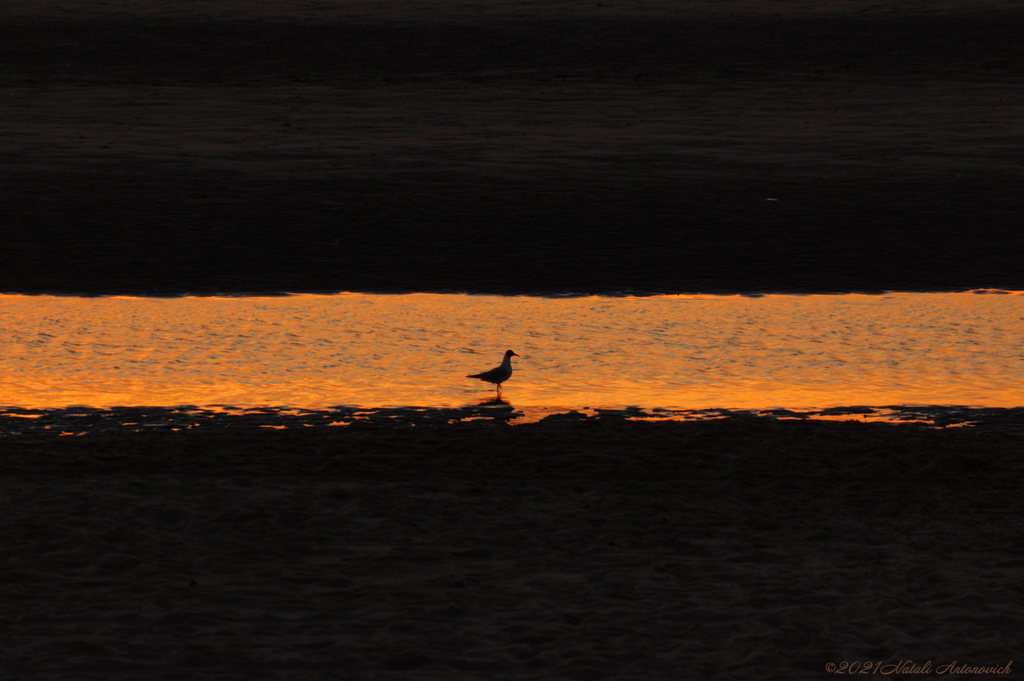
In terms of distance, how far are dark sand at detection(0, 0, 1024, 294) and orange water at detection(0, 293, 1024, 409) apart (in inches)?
55.5

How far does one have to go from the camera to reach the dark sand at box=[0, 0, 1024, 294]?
66.4 feet

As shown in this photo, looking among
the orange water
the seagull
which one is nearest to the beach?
the orange water

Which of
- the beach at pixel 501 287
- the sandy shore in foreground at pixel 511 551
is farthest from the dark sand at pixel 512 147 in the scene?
the sandy shore in foreground at pixel 511 551

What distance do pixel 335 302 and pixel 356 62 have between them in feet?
61.8

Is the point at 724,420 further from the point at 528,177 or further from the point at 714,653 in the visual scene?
the point at 528,177

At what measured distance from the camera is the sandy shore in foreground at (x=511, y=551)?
687 cm

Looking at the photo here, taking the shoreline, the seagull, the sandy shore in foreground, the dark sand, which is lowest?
the sandy shore in foreground

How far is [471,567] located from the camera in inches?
318

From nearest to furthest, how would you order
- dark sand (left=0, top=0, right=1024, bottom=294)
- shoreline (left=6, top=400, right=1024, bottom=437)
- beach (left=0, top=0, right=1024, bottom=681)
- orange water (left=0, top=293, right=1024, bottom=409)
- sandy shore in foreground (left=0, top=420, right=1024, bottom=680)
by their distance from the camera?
sandy shore in foreground (left=0, top=420, right=1024, bottom=680) < beach (left=0, top=0, right=1024, bottom=681) < shoreline (left=6, top=400, right=1024, bottom=437) < orange water (left=0, top=293, right=1024, bottom=409) < dark sand (left=0, top=0, right=1024, bottom=294)

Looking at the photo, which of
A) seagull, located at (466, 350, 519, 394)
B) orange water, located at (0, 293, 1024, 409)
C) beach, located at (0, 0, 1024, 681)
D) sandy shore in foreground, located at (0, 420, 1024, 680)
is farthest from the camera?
orange water, located at (0, 293, 1024, 409)

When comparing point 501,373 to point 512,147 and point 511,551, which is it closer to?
point 511,551

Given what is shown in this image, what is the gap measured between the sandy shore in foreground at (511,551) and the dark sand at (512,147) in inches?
334

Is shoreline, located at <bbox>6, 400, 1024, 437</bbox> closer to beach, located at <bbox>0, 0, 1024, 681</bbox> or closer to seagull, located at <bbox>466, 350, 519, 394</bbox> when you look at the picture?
beach, located at <bbox>0, 0, 1024, 681</bbox>

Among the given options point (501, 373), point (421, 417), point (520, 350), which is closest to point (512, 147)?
point (520, 350)
